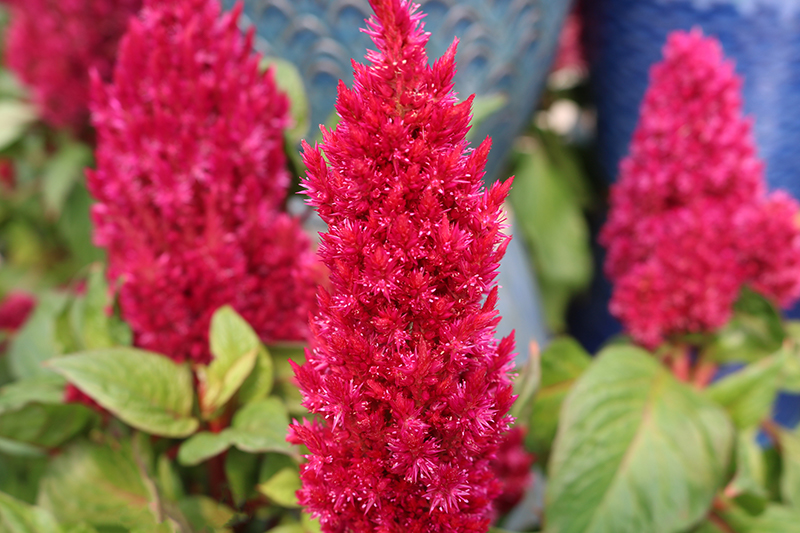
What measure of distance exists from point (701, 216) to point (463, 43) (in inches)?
15.9

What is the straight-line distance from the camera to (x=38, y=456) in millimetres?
790

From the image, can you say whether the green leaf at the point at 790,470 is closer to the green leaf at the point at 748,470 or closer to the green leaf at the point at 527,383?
the green leaf at the point at 748,470

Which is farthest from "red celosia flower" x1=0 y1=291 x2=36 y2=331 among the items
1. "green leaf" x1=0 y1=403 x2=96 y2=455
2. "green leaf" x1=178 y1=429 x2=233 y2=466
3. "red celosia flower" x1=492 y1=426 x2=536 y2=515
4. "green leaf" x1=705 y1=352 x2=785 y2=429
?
"green leaf" x1=705 y1=352 x2=785 y2=429

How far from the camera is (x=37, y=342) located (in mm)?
871

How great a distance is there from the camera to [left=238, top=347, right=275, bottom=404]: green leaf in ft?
2.15

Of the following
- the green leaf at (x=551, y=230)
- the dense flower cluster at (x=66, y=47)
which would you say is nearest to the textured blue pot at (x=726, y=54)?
the green leaf at (x=551, y=230)

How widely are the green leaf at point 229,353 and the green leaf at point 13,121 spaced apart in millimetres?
681

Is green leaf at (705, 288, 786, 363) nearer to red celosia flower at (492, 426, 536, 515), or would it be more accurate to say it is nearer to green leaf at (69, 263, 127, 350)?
red celosia flower at (492, 426, 536, 515)

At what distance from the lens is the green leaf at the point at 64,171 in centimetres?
107

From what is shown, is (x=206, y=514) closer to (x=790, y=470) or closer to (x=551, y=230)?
(x=790, y=470)

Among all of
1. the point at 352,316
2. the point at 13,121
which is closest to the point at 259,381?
the point at 352,316

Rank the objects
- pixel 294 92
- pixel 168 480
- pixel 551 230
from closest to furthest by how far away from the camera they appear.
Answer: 1. pixel 168 480
2. pixel 294 92
3. pixel 551 230

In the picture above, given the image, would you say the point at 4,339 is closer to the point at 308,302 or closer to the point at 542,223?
the point at 308,302

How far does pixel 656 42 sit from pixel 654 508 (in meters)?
0.79
